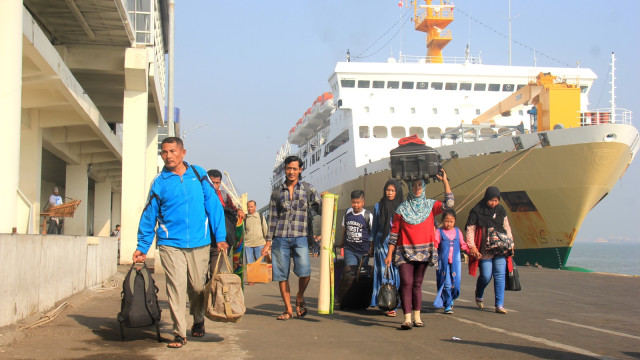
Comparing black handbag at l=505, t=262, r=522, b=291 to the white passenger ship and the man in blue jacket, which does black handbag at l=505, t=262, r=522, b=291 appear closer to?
the man in blue jacket

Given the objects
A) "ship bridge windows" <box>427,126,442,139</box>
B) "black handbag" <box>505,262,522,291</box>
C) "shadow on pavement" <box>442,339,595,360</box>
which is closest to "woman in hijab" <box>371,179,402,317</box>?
"black handbag" <box>505,262,522,291</box>

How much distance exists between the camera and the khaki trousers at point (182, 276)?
202 inches

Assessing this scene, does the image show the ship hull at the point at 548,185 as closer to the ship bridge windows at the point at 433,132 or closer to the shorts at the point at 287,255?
the ship bridge windows at the point at 433,132

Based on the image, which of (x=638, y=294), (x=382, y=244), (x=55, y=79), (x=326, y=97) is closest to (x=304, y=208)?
(x=382, y=244)

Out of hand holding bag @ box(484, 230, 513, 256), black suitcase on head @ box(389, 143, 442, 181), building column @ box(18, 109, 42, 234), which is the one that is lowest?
hand holding bag @ box(484, 230, 513, 256)

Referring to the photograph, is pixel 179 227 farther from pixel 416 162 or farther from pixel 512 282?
pixel 512 282

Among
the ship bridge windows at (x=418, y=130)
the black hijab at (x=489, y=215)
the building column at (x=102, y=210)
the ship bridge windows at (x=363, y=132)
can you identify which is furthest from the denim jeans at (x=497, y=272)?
the building column at (x=102, y=210)

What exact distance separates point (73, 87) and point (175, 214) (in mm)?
10176

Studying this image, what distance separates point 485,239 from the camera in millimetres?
8031

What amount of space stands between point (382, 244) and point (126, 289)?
10.2ft

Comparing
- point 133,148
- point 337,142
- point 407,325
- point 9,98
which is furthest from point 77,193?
point 407,325

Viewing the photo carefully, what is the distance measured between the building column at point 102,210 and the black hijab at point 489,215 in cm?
2450

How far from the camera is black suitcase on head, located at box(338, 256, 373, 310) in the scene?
782 cm

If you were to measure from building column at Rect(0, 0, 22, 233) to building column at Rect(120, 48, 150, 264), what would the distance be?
768cm
